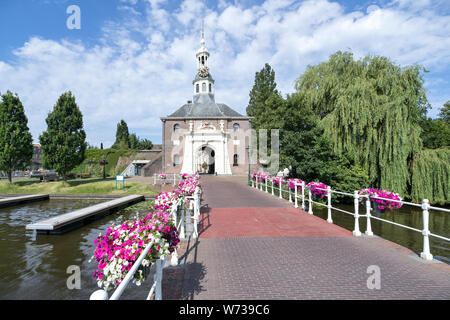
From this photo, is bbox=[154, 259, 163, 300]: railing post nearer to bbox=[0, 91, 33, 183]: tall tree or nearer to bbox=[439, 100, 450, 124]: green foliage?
bbox=[0, 91, 33, 183]: tall tree

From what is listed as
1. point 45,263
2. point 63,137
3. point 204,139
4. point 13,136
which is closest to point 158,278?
point 45,263

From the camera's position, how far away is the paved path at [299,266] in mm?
3656

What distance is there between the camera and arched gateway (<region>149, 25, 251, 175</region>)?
34.6m

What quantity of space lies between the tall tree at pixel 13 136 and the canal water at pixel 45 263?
1705 centimetres

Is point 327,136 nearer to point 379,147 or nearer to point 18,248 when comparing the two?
point 379,147

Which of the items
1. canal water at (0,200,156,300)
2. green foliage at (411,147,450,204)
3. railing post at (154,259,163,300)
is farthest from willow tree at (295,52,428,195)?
railing post at (154,259,163,300)

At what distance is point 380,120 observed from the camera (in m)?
15.3

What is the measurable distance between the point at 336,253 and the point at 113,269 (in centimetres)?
453

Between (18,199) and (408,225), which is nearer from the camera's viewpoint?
(408,225)

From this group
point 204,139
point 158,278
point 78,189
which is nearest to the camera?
point 158,278

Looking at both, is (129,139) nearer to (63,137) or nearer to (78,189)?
(63,137)

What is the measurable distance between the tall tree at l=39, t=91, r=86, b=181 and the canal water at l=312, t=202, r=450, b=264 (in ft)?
80.0

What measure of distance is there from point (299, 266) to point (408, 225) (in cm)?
1146

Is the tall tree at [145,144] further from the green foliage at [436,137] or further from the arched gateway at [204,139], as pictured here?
the green foliage at [436,137]
